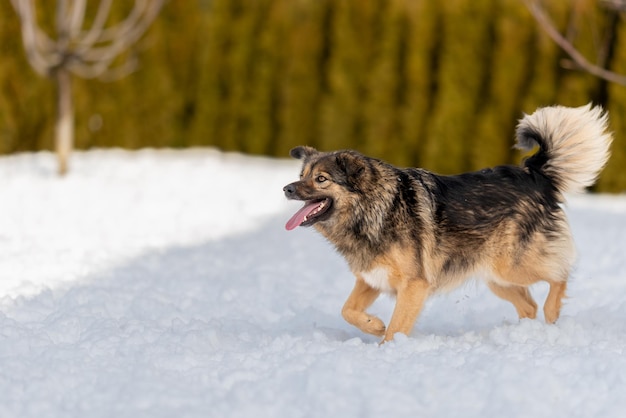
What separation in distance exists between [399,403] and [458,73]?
356 inches

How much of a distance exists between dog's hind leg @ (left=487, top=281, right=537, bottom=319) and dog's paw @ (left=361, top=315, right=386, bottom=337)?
0.90 metres

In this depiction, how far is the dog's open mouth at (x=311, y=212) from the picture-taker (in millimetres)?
4910

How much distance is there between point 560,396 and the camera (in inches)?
145

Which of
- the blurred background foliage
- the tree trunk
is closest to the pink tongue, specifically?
the tree trunk

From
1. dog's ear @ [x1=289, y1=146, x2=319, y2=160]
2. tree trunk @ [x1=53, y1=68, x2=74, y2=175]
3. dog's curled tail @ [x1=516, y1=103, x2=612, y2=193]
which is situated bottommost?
tree trunk @ [x1=53, y1=68, x2=74, y2=175]

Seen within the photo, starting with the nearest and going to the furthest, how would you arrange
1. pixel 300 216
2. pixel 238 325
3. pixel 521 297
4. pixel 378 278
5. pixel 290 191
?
pixel 290 191
pixel 300 216
pixel 378 278
pixel 238 325
pixel 521 297

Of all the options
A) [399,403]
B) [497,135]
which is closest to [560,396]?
[399,403]

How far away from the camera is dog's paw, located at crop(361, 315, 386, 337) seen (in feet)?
17.0

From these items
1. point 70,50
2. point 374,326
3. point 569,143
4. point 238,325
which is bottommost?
point 238,325

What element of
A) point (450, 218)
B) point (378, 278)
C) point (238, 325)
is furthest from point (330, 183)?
point (238, 325)

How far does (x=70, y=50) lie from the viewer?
1137 centimetres

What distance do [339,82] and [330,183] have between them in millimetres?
8156

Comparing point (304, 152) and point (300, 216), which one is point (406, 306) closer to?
point (300, 216)

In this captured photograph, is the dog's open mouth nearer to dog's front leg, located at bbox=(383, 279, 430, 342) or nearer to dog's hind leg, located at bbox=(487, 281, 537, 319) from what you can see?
dog's front leg, located at bbox=(383, 279, 430, 342)
